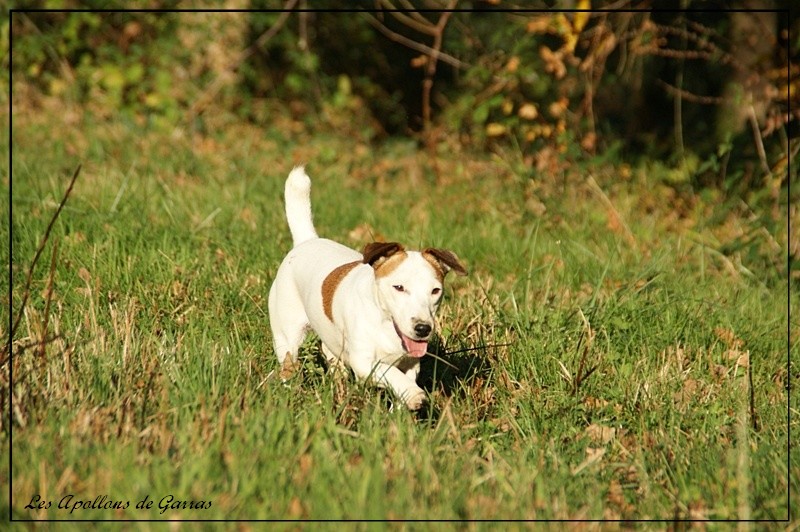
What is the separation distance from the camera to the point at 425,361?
5.89 m

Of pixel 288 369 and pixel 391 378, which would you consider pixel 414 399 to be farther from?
pixel 288 369

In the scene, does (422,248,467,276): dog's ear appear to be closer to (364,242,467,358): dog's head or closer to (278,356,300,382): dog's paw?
(364,242,467,358): dog's head

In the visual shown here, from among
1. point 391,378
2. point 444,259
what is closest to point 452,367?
point 391,378

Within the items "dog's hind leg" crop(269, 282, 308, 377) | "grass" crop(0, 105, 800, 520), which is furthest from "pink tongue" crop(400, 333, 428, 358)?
"dog's hind leg" crop(269, 282, 308, 377)

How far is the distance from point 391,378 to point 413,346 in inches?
9.1

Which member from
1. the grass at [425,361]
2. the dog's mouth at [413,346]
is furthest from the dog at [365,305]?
the grass at [425,361]

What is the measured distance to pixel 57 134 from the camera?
35.4 feet

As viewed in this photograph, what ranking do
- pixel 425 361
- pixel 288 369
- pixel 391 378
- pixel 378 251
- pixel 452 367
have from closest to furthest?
pixel 378 251, pixel 391 378, pixel 288 369, pixel 452 367, pixel 425 361

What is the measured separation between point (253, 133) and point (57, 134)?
8.52 ft

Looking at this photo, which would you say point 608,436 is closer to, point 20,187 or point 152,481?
point 152,481

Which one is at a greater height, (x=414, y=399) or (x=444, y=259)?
(x=444, y=259)

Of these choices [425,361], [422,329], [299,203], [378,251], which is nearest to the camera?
[422,329]

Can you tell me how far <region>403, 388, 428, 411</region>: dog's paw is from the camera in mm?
4879

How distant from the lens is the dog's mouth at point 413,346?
4.85 m
